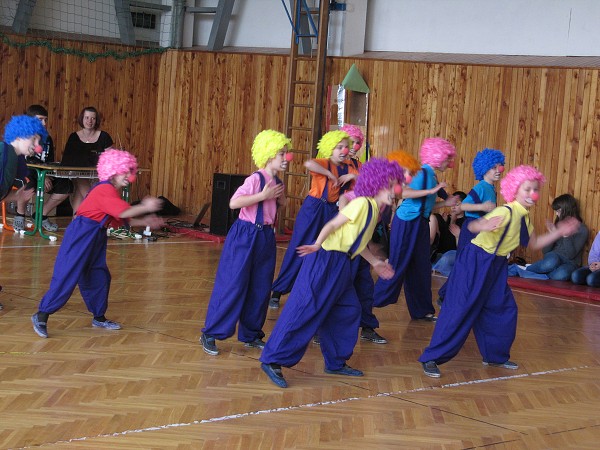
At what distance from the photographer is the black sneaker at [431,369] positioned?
18.0 feet

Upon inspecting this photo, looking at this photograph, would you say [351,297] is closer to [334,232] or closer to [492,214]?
[334,232]

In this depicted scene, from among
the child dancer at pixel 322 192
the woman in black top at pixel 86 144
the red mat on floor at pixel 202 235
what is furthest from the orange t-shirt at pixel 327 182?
the woman in black top at pixel 86 144

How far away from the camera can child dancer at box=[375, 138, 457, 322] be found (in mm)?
6883

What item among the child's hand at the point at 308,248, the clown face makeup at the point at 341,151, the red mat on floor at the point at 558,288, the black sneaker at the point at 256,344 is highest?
the clown face makeup at the point at 341,151

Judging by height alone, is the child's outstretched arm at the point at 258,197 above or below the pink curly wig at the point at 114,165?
below

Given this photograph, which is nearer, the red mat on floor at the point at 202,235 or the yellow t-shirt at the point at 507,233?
the yellow t-shirt at the point at 507,233

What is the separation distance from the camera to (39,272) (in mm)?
8055

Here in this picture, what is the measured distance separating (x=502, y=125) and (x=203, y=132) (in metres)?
4.73

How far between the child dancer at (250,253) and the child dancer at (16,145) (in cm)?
163

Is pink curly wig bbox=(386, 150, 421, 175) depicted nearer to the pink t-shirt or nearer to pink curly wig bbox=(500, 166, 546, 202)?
pink curly wig bbox=(500, 166, 546, 202)

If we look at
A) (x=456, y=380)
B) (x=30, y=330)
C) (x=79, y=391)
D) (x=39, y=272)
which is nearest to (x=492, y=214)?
(x=456, y=380)

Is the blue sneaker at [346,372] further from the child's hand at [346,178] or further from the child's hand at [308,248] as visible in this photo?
the child's hand at [346,178]

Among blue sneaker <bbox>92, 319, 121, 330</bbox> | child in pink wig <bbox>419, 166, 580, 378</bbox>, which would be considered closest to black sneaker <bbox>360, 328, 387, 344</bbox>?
child in pink wig <bbox>419, 166, 580, 378</bbox>

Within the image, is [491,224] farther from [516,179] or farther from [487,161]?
[487,161]
